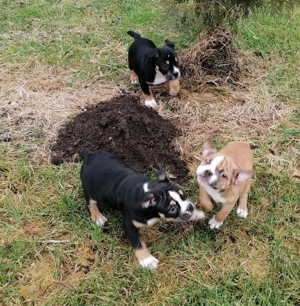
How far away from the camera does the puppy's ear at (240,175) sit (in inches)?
141

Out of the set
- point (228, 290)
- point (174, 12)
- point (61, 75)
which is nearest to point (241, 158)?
point (228, 290)

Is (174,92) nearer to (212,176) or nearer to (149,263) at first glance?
(212,176)

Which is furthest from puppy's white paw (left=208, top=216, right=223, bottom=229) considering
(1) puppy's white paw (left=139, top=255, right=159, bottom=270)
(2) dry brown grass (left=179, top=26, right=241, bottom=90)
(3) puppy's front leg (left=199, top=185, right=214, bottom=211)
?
(2) dry brown grass (left=179, top=26, right=241, bottom=90)

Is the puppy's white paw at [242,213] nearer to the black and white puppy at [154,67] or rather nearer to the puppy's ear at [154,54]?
the black and white puppy at [154,67]

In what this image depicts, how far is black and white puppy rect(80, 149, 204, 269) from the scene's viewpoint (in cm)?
343

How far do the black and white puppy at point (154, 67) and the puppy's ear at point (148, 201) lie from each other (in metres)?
2.56

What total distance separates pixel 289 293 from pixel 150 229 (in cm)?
143

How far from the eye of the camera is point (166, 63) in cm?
548

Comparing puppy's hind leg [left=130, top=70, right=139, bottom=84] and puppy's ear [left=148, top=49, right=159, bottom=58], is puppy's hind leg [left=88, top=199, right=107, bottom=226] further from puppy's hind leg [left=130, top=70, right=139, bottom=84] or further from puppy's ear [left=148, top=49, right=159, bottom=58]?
puppy's hind leg [left=130, top=70, right=139, bottom=84]

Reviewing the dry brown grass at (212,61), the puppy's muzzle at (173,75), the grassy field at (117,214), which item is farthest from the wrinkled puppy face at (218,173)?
the dry brown grass at (212,61)

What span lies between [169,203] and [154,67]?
2698 millimetres

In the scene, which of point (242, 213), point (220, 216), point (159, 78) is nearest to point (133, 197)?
point (220, 216)

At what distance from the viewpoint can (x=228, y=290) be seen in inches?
141

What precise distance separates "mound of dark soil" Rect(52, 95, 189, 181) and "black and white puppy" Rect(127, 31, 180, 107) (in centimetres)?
60
